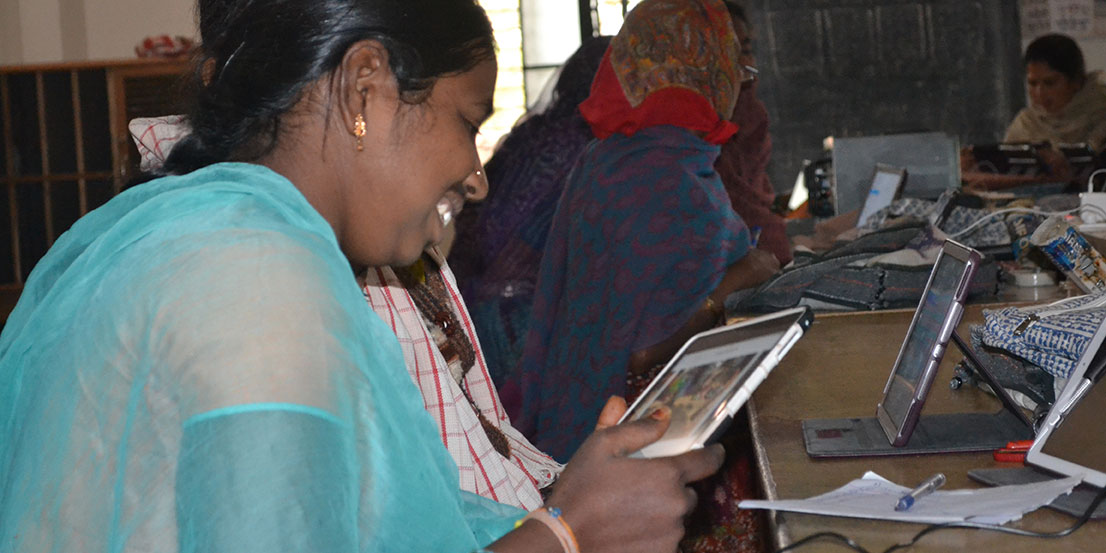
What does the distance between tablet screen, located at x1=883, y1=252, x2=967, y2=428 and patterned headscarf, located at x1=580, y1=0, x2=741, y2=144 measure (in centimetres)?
135

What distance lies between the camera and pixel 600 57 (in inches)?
126

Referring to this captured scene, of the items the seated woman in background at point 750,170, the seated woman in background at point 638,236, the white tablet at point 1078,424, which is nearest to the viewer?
the white tablet at point 1078,424

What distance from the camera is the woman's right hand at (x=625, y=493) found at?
3.22 feet

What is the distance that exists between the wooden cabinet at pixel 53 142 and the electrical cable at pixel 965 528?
20.3 feet

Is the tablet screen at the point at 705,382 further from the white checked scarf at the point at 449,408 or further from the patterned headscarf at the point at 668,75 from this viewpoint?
the patterned headscarf at the point at 668,75

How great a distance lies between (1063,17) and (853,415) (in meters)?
5.70

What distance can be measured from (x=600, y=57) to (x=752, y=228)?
648mm

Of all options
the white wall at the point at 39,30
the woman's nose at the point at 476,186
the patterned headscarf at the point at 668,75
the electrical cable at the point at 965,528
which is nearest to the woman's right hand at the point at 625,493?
the electrical cable at the point at 965,528

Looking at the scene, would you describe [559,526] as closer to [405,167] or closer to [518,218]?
[405,167]

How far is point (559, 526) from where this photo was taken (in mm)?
962

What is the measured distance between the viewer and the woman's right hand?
3.22 feet

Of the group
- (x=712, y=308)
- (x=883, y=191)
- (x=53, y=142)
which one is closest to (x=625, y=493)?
(x=712, y=308)

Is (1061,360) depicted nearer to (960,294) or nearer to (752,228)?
(960,294)

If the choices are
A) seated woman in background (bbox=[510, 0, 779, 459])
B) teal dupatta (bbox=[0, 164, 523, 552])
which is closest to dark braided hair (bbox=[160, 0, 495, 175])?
teal dupatta (bbox=[0, 164, 523, 552])
